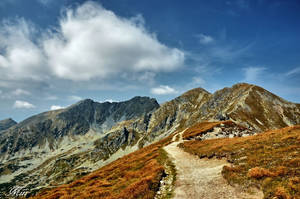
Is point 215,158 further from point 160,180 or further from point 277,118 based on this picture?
point 277,118

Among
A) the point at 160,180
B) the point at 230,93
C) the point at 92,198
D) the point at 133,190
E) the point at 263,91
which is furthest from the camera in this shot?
the point at 230,93

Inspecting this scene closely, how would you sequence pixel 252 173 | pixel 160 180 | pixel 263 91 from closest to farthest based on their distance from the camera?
1. pixel 252 173
2. pixel 160 180
3. pixel 263 91

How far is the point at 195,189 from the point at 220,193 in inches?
91.2

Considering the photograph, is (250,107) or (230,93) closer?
(250,107)

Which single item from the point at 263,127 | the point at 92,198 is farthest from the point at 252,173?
the point at 263,127

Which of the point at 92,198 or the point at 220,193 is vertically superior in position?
the point at 220,193

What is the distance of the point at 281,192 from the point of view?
958 centimetres

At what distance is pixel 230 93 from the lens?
615 feet

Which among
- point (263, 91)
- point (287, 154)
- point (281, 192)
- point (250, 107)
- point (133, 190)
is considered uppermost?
point (263, 91)

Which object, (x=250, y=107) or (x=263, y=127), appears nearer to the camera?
(x=263, y=127)

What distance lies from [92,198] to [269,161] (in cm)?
1898

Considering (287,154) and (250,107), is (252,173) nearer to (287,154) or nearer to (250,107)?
(287,154)

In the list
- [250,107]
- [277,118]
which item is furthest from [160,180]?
[277,118]

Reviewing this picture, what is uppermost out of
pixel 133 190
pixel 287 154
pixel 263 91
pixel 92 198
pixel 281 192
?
pixel 263 91
